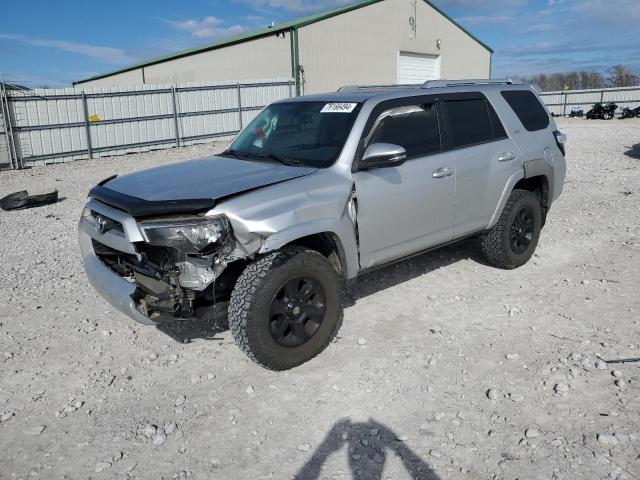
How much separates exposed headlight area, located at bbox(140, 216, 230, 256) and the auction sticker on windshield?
161 cm

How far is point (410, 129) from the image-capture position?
4.60 metres

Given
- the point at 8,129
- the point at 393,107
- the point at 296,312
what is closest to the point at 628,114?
the point at 8,129

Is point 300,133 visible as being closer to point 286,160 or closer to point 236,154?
point 286,160

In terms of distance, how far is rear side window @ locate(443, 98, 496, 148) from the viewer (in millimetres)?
4934

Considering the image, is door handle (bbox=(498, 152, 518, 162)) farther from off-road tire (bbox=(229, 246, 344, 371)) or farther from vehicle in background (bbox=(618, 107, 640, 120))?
vehicle in background (bbox=(618, 107, 640, 120))

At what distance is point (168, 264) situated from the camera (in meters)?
3.52

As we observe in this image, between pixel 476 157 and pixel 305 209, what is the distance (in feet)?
6.88

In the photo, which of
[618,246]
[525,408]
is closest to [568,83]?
[618,246]

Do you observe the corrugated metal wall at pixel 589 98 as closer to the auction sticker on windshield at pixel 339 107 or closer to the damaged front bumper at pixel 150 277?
the auction sticker on windshield at pixel 339 107

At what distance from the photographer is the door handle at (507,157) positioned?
17.2 ft

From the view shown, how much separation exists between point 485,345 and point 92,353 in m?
2.99

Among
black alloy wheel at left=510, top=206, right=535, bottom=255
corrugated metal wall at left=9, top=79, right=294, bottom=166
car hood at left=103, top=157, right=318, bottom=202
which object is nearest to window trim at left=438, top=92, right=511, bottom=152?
black alloy wheel at left=510, top=206, right=535, bottom=255

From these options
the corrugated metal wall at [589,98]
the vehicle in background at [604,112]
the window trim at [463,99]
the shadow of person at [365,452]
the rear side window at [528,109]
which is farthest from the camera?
the corrugated metal wall at [589,98]

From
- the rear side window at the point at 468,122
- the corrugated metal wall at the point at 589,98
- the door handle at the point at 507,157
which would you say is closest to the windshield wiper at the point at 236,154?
the rear side window at the point at 468,122
